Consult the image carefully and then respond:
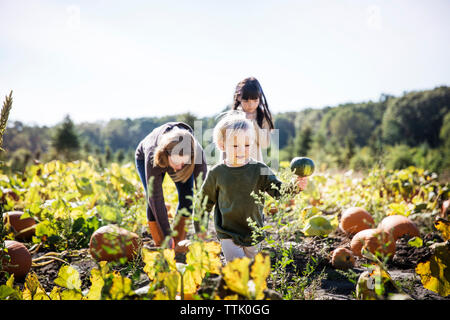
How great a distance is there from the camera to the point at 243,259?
0.90 m

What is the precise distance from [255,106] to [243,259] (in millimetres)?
2490

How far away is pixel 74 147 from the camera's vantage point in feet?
103

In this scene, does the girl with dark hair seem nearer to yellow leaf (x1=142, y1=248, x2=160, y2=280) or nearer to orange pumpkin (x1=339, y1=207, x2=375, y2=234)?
orange pumpkin (x1=339, y1=207, x2=375, y2=234)

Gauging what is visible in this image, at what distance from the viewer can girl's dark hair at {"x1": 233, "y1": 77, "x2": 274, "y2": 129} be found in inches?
125

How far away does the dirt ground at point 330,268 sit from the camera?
194 centimetres

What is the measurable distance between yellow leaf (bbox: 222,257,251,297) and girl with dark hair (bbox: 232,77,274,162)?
2.21 m

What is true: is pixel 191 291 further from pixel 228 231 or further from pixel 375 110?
pixel 375 110

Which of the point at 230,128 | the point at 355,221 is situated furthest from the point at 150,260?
the point at 355,221

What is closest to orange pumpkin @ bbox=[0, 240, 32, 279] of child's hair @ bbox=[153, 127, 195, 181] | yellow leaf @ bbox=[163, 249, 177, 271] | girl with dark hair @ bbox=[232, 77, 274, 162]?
child's hair @ bbox=[153, 127, 195, 181]

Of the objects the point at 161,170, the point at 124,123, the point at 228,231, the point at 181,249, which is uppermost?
the point at 124,123

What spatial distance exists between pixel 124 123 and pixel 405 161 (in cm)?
7325

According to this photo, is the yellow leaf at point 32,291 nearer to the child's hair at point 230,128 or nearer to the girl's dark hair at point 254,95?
the child's hair at point 230,128

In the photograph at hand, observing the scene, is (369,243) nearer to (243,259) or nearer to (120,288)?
(243,259)
